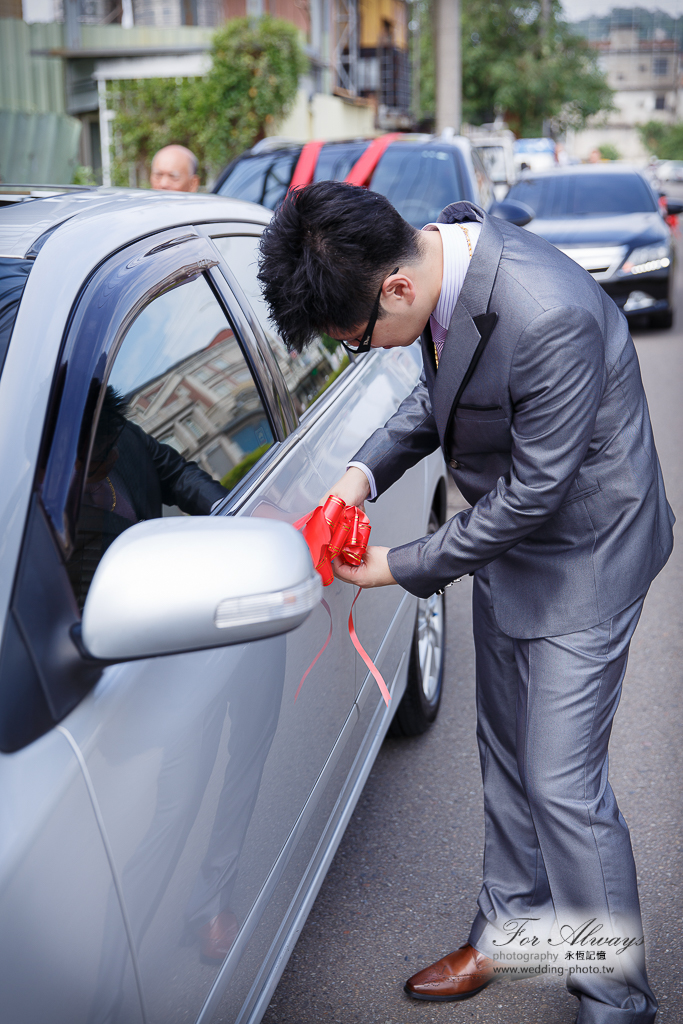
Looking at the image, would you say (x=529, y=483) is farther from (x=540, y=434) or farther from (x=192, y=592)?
(x=192, y=592)

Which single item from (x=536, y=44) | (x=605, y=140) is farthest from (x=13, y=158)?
(x=605, y=140)

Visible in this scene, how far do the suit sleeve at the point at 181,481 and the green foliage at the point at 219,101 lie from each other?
534 inches

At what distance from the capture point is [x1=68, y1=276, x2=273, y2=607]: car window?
1405 millimetres

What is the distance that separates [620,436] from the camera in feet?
5.51

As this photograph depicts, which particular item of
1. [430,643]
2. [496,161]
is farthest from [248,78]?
[430,643]

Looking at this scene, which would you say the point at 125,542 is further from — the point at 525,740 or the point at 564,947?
the point at 564,947

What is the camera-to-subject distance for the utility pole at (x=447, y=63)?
59.1 ft

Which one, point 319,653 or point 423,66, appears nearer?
point 319,653

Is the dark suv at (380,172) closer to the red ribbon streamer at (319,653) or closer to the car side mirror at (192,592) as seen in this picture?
the red ribbon streamer at (319,653)

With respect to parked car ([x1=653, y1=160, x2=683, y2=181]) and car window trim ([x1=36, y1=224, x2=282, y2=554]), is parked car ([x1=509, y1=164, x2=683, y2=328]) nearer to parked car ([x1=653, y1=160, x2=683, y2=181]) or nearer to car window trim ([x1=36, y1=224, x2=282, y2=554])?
car window trim ([x1=36, y1=224, x2=282, y2=554])

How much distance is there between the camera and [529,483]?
5.21 feet

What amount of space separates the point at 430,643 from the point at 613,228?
24.3 feet

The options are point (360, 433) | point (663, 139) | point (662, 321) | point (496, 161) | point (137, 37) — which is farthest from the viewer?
point (663, 139)

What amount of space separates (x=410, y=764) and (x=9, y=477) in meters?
2.10
